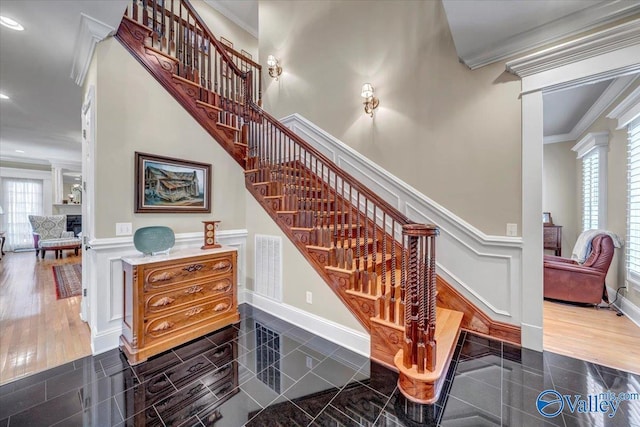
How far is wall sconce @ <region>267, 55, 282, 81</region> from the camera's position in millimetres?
4539

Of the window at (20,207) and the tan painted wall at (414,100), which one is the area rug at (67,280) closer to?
the window at (20,207)

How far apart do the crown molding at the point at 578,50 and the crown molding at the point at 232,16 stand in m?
5.12

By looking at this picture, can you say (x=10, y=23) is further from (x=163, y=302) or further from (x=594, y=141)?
(x=594, y=141)

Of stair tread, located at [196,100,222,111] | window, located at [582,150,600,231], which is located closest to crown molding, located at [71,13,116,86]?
stair tread, located at [196,100,222,111]

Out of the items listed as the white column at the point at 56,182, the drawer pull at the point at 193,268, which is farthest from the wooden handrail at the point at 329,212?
the white column at the point at 56,182

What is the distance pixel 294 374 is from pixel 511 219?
8.02ft

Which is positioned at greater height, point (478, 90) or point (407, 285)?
point (478, 90)

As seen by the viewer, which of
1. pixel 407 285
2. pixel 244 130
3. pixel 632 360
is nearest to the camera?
pixel 407 285

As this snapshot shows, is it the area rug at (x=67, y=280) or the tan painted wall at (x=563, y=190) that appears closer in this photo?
the area rug at (x=67, y=280)

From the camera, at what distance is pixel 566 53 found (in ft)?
6.97

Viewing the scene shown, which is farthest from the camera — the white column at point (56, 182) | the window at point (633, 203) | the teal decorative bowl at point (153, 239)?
the white column at point (56, 182)

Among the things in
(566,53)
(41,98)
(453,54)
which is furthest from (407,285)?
(41,98)

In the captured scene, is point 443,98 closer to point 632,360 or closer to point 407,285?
point 407,285

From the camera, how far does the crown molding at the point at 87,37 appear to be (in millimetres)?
2146
